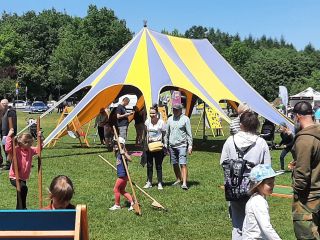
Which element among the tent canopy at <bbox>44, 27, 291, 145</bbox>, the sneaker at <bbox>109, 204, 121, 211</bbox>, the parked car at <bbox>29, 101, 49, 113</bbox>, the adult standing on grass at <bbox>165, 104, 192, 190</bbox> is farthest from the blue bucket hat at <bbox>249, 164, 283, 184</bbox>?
the parked car at <bbox>29, 101, 49, 113</bbox>

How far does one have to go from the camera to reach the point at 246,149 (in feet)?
17.4

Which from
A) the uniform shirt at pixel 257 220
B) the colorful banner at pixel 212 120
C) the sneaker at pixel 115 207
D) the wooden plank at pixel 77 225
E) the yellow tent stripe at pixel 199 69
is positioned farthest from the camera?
the colorful banner at pixel 212 120

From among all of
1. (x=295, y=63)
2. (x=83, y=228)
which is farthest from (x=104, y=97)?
A: (x=295, y=63)

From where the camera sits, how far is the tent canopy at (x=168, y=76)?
15047 millimetres

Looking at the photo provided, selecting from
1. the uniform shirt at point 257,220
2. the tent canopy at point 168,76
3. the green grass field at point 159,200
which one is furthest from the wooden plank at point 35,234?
the tent canopy at point 168,76

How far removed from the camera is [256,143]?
5.31 m

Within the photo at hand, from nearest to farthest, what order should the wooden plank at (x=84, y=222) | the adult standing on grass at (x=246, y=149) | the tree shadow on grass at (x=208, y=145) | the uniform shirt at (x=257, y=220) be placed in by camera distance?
the wooden plank at (x=84, y=222) < the uniform shirt at (x=257, y=220) < the adult standing on grass at (x=246, y=149) < the tree shadow on grass at (x=208, y=145)

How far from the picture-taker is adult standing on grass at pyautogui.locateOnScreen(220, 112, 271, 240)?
5.28m

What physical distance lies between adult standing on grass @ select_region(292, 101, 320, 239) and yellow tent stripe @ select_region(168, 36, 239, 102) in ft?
33.6

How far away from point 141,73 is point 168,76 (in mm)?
836

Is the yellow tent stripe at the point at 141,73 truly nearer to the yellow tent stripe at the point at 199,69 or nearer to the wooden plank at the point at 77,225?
the yellow tent stripe at the point at 199,69

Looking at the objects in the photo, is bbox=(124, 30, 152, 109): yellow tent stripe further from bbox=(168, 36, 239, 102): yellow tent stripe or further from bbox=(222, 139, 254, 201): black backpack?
bbox=(222, 139, 254, 201): black backpack

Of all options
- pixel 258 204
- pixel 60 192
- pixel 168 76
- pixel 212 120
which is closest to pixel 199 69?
pixel 168 76

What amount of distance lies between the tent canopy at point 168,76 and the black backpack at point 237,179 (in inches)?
353
